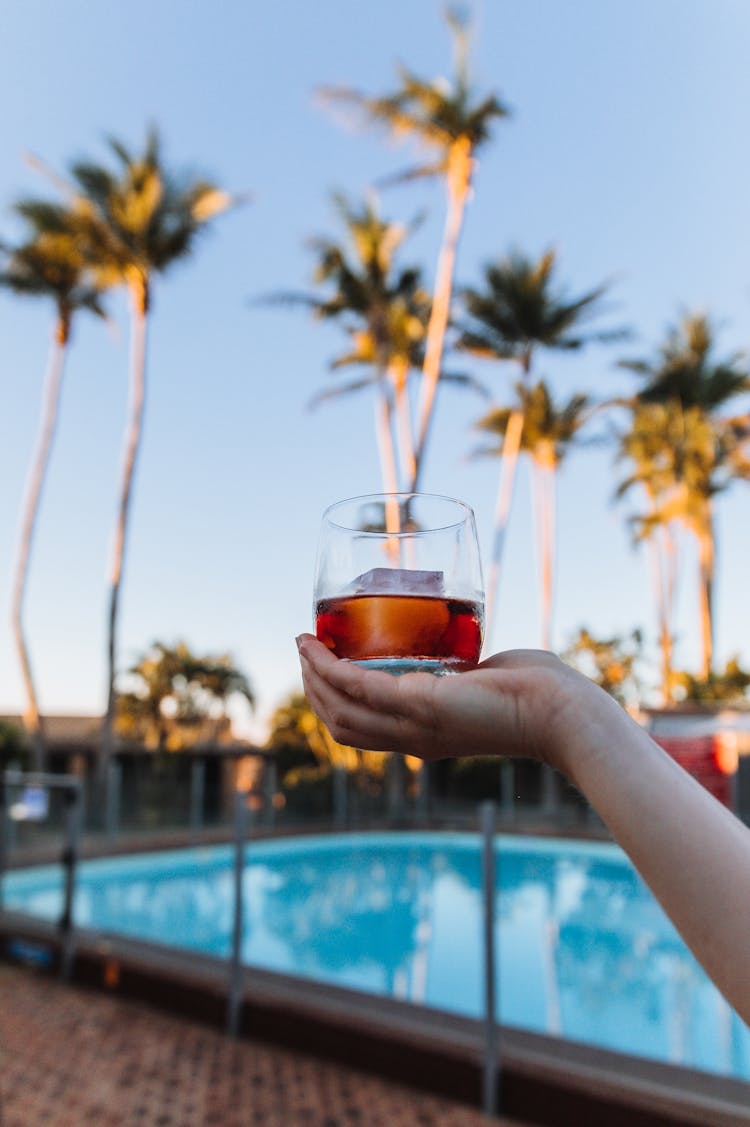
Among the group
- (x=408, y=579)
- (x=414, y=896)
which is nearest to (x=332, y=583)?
(x=408, y=579)

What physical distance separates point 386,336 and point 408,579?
925 inches

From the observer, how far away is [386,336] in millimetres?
23766

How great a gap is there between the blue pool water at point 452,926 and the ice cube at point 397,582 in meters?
4.84

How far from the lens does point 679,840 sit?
76 cm

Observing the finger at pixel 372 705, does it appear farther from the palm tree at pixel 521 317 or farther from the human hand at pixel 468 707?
the palm tree at pixel 521 317

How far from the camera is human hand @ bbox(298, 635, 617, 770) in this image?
89 cm

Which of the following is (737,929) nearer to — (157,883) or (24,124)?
(157,883)

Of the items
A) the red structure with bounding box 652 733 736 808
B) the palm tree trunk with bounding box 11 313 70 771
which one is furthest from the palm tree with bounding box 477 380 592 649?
the palm tree trunk with bounding box 11 313 70 771

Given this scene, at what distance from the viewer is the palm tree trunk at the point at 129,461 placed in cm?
1959

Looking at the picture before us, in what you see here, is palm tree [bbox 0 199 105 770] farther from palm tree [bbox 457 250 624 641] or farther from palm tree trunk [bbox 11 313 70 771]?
palm tree [bbox 457 250 624 641]

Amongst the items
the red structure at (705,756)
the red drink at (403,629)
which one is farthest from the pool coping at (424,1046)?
the red structure at (705,756)

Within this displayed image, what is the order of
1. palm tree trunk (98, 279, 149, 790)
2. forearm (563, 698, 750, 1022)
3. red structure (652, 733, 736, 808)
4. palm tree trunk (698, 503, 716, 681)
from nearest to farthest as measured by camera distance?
forearm (563, 698, 750, 1022), red structure (652, 733, 736, 808), palm tree trunk (98, 279, 149, 790), palm tree trunk (698, 503, 716, 681)

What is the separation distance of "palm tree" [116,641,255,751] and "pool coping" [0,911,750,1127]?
1854cm

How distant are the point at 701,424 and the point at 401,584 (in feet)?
94.7
